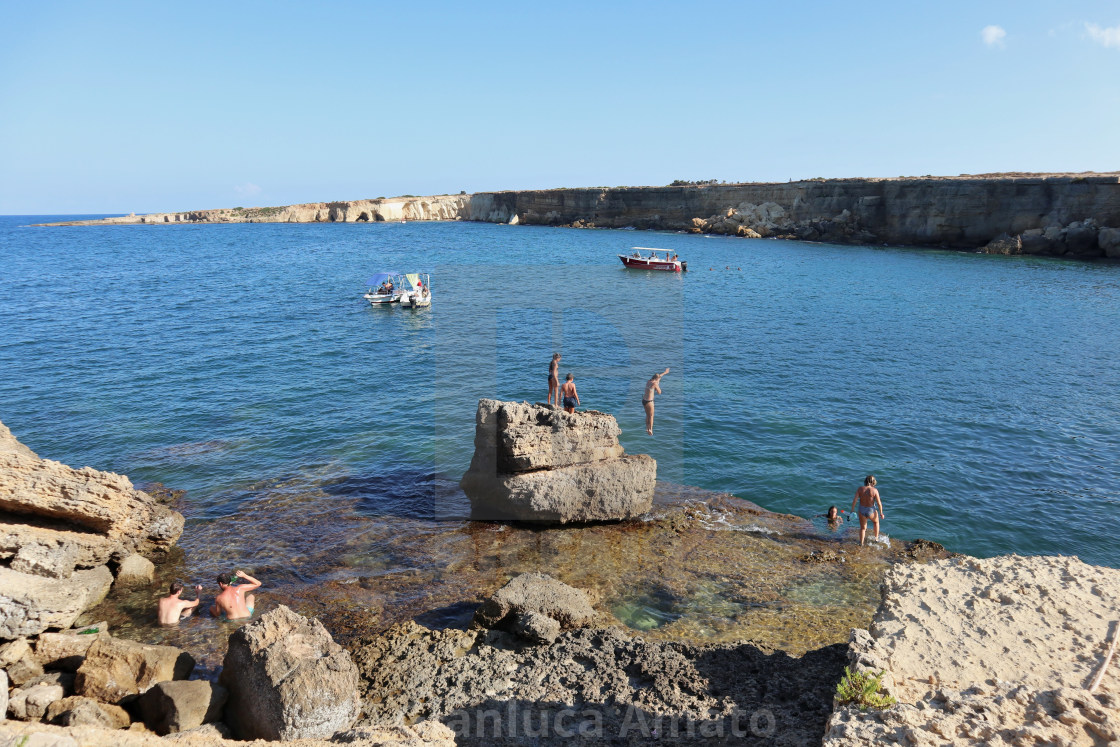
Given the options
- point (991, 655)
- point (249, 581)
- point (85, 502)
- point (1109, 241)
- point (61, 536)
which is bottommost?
point (249, 581)

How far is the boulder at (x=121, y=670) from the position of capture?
787 cm

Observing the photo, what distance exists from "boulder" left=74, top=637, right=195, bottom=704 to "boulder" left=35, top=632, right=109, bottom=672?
0.62 meters

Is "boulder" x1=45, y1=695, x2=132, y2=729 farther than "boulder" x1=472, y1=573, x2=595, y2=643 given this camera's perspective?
No

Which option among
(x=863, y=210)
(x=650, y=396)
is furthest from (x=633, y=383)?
(x=863, y=210)

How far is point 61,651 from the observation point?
28.7 ft

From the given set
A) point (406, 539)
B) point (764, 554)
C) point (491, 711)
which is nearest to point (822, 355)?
point (764, 554)

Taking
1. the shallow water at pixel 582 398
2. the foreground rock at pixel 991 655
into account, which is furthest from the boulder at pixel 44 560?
the foreground rock at pixel 991 655

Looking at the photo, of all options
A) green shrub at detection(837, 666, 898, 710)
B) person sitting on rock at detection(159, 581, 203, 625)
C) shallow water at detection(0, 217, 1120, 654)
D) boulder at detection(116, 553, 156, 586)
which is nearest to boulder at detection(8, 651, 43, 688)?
person sitting on rock at detection(159, 581, 203, 625)

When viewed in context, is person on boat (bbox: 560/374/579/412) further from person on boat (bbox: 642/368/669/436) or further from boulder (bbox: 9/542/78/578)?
boulder (bbox: 9/542/78/578)

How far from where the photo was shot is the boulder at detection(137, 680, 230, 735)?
7.36 metres

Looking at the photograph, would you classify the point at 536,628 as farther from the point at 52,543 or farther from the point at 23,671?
the point at 52,543

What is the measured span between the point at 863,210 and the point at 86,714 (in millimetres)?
80771

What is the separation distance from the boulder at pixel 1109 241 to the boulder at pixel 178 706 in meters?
71.3

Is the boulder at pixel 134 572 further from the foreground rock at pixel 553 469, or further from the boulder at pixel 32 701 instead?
the foreground rock at pixel 553 469
